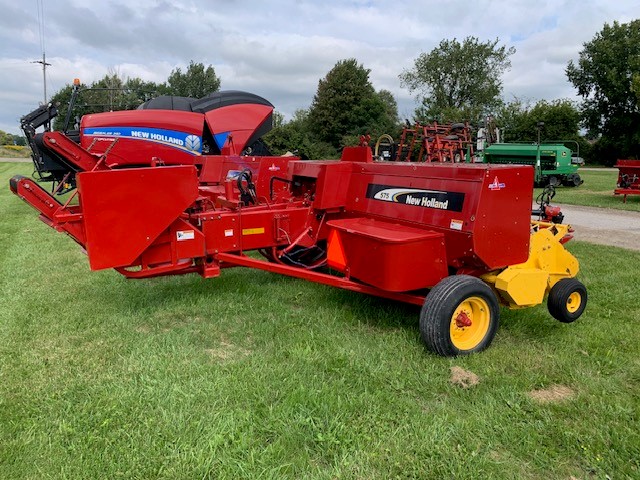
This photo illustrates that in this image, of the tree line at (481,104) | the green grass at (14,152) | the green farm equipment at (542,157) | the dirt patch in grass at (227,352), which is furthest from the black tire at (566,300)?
the green grass at (14,152)

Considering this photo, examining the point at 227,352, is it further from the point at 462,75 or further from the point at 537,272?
the point at 462,75

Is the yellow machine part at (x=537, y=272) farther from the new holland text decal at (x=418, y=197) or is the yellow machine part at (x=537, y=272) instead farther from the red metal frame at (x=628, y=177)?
Answer: the red metal frame at (x=628, y=177)

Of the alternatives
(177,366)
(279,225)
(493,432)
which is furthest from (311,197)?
(493,432)

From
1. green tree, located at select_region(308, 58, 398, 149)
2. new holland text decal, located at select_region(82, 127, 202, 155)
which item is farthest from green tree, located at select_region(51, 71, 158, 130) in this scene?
green tree, located at select_region(308, 58, 398, 149)

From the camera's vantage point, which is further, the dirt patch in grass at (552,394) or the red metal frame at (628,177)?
the red metal frame at (628,177)

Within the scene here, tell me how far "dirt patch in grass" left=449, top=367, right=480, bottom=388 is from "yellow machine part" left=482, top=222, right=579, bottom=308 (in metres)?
0.74

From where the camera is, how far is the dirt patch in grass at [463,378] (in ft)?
10.2

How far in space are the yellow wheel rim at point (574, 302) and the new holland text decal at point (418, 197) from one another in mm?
1302

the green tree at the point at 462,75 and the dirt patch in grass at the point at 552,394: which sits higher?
the green tree at the point at 462,75

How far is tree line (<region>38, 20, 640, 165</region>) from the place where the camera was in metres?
32.7

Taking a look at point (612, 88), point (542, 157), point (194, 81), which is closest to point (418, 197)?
point (542, 157)

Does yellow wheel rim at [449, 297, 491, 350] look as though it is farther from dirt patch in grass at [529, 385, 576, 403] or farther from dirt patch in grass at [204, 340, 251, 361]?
dirt patch in grass at [204, 340, 251, 361]

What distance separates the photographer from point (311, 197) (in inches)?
192

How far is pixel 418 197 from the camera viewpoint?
12.6 feet
